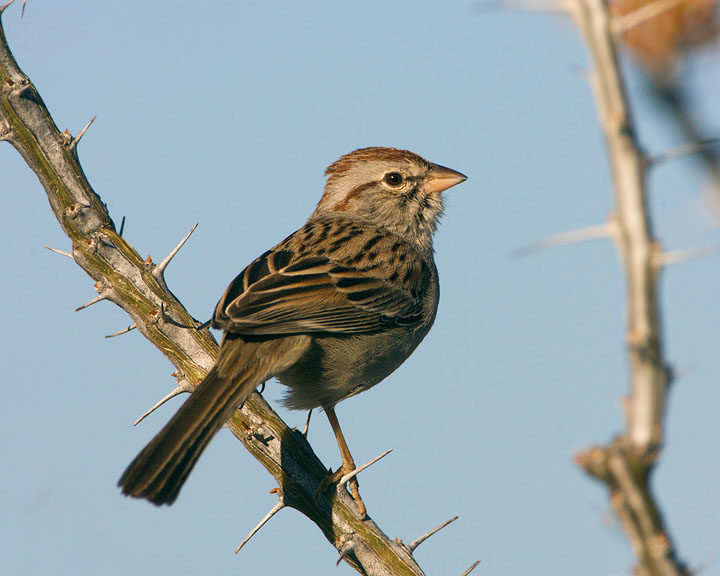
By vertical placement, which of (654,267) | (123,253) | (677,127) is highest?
(123,253)

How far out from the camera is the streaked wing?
200 inches

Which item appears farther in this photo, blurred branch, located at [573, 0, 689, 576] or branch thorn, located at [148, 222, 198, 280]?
branch thorn, located at [148, 222, 198, 280]

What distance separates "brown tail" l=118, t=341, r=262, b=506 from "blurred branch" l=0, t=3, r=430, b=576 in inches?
10.9

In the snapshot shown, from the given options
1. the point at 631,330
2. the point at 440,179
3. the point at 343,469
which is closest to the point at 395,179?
the point at 440,179

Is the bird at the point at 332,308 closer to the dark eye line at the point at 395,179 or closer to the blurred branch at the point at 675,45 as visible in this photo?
the dark eye line at the point at 395,179

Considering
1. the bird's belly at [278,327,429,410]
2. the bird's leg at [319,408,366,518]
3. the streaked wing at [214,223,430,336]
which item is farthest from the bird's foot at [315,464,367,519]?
the streaked wing at [214,223,430,336]

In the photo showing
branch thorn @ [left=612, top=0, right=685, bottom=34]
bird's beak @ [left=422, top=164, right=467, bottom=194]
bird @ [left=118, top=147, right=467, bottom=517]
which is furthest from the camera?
bird's beak @ [left=422, top=164, right=467, bottom=194]

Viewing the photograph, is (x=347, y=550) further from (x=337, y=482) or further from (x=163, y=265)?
(x=163, y=265)

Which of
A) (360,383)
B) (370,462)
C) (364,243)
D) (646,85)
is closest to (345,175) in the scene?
(364,243)

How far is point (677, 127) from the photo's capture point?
5.41 feet

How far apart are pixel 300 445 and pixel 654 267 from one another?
3.46 m

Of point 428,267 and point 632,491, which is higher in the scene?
point 428,267

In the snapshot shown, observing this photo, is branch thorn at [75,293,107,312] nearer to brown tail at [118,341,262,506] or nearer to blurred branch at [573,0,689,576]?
brown tail at [118,341,262,506]

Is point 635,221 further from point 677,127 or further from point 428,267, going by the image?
point 428,267
